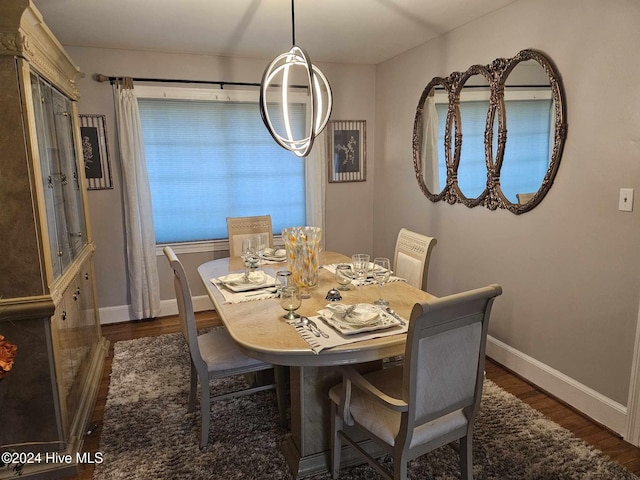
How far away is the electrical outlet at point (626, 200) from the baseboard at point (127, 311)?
11.4 ft

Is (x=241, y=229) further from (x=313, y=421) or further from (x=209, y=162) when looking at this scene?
(x=313, y=421)

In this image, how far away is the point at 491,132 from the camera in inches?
120

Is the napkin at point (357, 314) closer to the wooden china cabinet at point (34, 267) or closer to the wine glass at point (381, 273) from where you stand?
the wine glass at point (381, 273)

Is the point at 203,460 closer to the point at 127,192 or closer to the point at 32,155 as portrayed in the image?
the point at 32,155

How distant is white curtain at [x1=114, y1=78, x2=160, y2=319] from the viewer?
12.3 feet

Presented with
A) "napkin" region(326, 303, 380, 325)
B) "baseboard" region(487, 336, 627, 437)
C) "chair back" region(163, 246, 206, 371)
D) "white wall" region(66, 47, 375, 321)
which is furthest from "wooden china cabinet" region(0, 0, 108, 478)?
"baseboard" region(487, 336, 627, 437)

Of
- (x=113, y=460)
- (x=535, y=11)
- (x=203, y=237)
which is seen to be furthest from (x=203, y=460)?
(x=535, y=11)

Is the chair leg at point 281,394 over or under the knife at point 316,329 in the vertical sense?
under

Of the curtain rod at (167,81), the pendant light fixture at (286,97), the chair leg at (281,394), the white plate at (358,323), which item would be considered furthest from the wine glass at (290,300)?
the curtain rod at (167,81)

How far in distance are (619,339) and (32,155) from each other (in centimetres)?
297

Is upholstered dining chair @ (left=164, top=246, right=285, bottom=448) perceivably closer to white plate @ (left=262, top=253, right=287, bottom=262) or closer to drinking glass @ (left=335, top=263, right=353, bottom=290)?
drinking glass @ (left=335, top=263, right=353, bottom=290)

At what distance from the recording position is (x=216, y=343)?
2.39m

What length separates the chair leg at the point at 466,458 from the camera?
180cm

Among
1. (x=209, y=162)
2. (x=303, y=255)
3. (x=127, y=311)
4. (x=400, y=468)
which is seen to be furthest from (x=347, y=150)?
(x=400, y=468)
